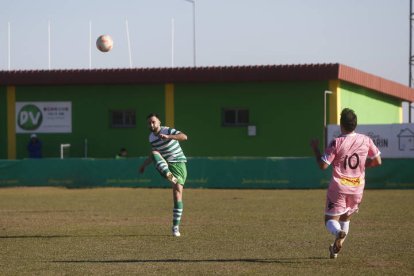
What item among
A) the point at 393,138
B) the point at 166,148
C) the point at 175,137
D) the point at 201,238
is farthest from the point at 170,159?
the point at 393,138

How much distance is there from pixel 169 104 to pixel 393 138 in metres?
10.8

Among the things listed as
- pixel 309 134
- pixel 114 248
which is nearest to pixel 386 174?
pixel 309 134

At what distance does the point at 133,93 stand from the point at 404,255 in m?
30.3

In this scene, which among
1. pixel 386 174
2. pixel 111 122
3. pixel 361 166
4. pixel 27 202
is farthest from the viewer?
pixel 111 122

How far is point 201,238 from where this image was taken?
15.0 m

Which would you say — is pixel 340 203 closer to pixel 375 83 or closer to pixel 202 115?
pixel 202 115

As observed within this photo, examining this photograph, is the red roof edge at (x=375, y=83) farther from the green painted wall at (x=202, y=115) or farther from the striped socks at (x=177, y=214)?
the striped socks at (x=177, y=214)

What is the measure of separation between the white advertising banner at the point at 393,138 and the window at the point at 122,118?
11.1 metres

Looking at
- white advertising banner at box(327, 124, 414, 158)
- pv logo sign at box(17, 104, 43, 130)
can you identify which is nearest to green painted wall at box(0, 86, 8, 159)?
pv logo sign at box(17, 104, 43, 130)

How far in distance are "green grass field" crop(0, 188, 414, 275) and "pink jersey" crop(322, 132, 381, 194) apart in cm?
94

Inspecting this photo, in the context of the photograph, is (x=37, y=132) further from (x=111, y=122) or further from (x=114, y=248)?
(x=114, y=248)

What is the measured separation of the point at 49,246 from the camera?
46.0 feet

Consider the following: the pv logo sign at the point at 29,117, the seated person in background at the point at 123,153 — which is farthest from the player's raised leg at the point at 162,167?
the pv logo sign at the point at 29,117

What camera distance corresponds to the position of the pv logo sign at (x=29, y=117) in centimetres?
4253
